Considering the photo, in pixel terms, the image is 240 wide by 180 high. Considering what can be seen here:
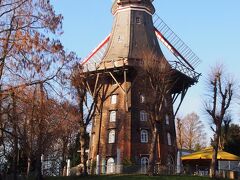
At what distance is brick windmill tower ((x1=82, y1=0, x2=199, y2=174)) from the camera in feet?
113

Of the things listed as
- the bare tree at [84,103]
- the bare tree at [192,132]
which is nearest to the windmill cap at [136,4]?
the bare tree at [84,103]

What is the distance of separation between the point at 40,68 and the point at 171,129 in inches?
1075

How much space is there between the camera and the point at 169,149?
1458 inches

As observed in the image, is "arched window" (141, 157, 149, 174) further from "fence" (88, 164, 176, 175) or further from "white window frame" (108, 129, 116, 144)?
"white window frame" (108, 129, 116, 144)

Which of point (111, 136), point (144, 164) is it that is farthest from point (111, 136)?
point (144, 164)

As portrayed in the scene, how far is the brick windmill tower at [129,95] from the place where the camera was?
3459cm

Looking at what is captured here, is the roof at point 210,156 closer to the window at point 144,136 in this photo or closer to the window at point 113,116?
the window at point 144,136

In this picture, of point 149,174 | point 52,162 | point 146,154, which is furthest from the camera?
point 52,162

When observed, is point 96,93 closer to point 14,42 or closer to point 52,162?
point 52,162

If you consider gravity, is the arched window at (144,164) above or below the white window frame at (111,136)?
below

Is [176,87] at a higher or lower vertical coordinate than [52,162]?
higher

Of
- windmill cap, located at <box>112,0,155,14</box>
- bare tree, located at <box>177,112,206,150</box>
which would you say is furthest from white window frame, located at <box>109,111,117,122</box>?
bare tree, located at <box>177,112,206,150</box>

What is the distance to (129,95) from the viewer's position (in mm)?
36062

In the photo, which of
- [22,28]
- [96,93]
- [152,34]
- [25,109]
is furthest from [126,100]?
[22,28]
